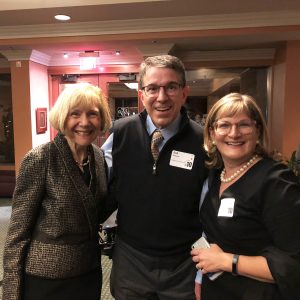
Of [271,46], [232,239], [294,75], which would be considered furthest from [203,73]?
[232,239]

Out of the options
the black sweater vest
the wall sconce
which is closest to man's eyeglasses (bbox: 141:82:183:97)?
the black sweater vest

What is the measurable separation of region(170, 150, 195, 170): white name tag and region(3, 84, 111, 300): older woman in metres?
0.35

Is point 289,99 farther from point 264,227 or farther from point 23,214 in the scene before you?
point 23,214

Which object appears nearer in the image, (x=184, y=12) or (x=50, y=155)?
(x=50, y=155)

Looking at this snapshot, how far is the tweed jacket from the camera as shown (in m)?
1.28

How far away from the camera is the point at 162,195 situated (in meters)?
1.35

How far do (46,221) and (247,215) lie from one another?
741 mm

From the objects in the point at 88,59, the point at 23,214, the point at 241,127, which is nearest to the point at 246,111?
the point at 241,127

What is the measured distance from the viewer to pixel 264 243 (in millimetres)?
1103

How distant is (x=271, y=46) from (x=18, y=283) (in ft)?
16.1

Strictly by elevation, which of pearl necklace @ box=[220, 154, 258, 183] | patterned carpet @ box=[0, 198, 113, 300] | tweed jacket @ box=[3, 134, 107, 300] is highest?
pearl necklace @ box=[220, 154, 258, 183]

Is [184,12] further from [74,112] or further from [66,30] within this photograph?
[74,112]

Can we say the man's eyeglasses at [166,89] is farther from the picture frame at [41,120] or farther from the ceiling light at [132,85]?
the ceiling light at [132,85]

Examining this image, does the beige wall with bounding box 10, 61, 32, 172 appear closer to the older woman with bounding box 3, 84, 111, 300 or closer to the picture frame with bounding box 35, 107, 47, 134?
the picture frame with bounding box 35, 107, 47, 134
